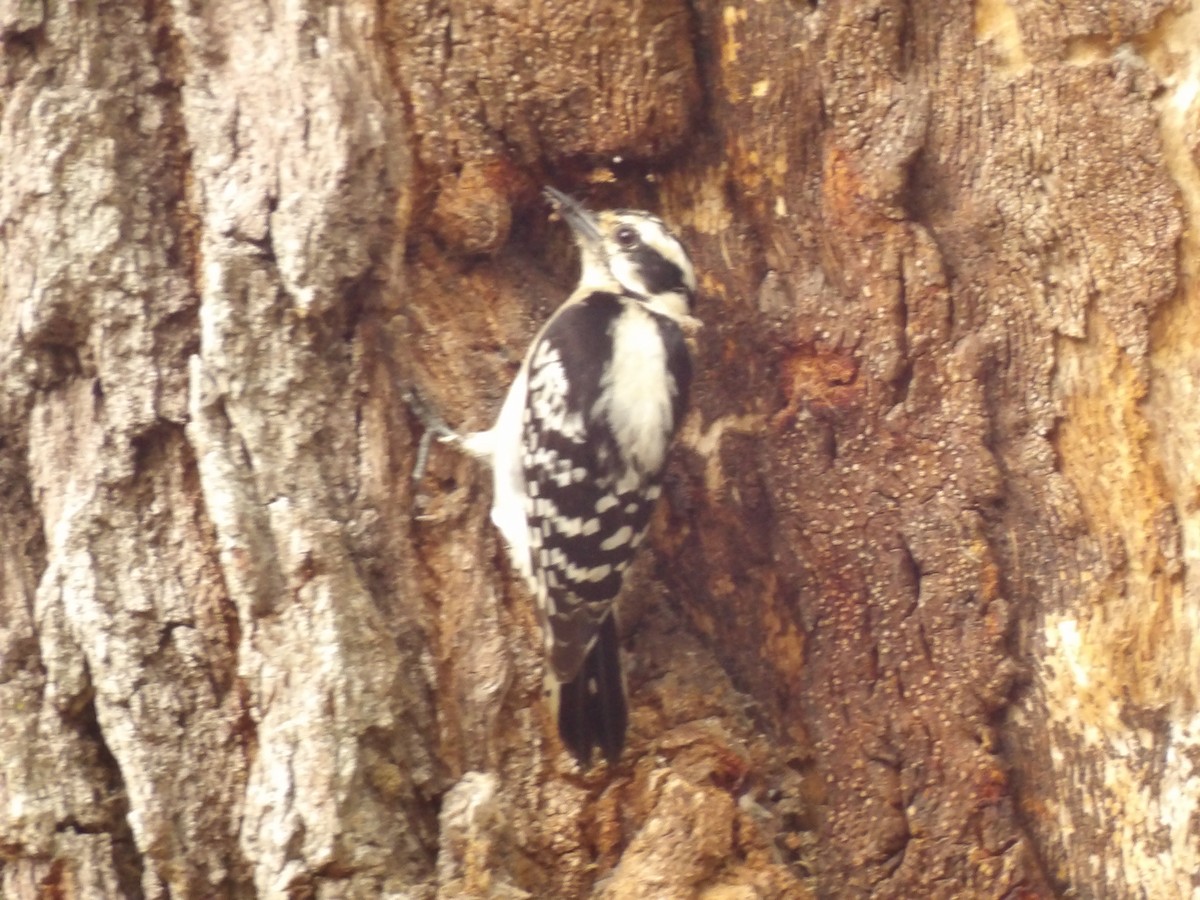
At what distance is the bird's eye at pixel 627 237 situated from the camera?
297cm

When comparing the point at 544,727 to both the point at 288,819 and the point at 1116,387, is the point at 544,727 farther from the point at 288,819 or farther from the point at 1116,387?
the point at 1116,387

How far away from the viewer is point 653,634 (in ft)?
9.87

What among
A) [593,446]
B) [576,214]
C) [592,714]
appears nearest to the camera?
[592,714]

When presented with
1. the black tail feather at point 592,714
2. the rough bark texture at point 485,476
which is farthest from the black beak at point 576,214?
the black tail feather at point 592,714

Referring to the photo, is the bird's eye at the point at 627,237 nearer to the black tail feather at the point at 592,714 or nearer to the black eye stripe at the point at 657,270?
the black eye stripe at the point at 657,270

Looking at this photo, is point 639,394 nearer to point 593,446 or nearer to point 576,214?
point 593,446

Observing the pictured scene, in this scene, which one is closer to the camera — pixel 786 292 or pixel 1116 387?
pixel 1116 387

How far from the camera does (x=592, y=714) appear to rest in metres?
2.68

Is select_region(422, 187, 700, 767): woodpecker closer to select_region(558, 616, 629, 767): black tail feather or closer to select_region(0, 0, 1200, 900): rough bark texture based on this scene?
select_region(558, 616, 629, 767): black tail feather

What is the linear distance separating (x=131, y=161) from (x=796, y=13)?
1474 mm

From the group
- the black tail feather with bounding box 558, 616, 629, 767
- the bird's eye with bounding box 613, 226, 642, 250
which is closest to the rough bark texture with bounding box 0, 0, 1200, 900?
the black tail feather with bounding box 558, 616, 629, 767

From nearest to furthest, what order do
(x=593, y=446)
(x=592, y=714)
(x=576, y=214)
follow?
(x=592, y=714) < (x=593, y=446) < (x=576, y=214)

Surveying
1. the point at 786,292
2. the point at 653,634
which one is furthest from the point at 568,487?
the point at 786,292

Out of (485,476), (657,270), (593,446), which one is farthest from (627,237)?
(485,476)
